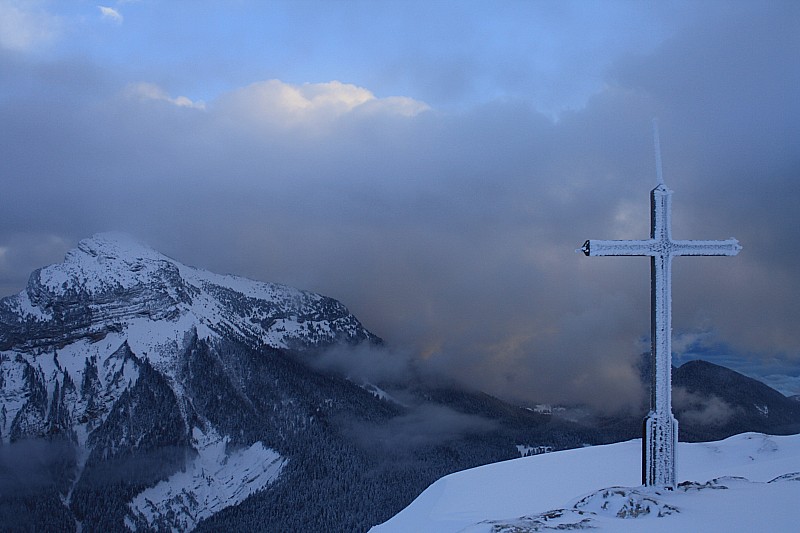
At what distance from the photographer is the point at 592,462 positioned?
4266 centimetres

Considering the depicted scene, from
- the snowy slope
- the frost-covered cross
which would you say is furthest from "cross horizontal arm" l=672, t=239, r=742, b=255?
the snowy slope

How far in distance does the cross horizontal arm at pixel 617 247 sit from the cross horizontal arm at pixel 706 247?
1.03 m

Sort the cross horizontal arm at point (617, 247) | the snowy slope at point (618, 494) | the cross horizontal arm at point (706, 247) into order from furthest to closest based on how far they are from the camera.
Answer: the cross horizontal arm at point (706, 247)
the cross horizontal arm at point (617, 247)
the snowy slope at point (618, 494)

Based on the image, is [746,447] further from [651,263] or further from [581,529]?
[581,529]

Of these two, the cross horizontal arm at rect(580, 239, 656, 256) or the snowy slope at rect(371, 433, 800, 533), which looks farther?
the cross horizontal arm at rect(580, 239, 656, 256)

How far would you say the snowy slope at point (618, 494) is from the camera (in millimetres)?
17609

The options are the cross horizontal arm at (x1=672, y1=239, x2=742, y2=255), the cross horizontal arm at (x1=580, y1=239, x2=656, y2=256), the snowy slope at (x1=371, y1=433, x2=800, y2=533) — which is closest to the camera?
the snowy slope at (x1=371, y1=433, x2=800, y2=533)

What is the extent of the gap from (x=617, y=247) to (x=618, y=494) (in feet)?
28.4

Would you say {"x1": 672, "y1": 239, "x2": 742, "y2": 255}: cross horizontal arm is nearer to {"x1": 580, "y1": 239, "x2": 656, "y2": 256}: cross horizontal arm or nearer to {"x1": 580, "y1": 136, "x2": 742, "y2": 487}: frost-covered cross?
{"x1": 580, "y1": 136, "x2": 742, "y2": 487}: frost-covered cross

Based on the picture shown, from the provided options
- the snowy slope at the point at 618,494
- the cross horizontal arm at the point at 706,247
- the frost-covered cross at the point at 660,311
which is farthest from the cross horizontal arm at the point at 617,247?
the snowy slope at the point at 618,494

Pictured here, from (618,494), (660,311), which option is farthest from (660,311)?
(618,494)

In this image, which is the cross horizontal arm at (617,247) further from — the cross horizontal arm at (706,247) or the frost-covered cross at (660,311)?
the cross horizontal arm at (706,247)

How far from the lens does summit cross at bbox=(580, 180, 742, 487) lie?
2272cm

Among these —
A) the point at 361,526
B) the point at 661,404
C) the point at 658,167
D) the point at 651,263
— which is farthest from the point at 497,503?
the point at 361,526
